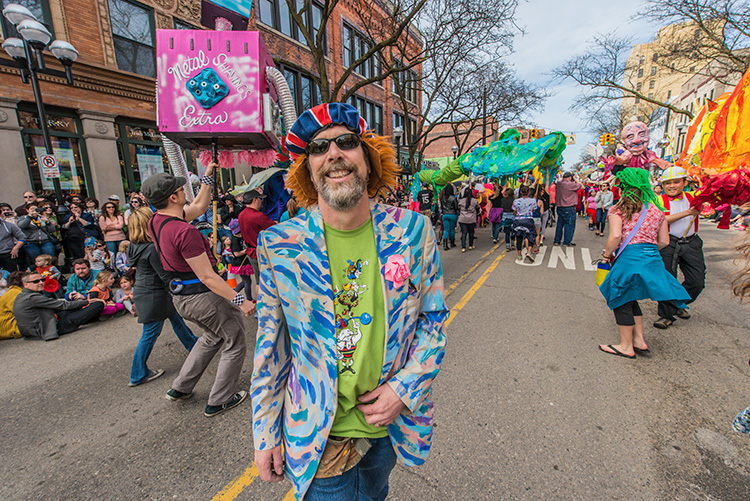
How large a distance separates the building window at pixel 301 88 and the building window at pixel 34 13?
774cm

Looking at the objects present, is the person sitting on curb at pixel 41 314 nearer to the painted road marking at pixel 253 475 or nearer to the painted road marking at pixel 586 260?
the painted road marking at pixel 253 475

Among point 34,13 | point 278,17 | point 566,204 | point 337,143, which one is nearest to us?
point 337,143

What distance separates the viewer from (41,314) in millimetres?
4527

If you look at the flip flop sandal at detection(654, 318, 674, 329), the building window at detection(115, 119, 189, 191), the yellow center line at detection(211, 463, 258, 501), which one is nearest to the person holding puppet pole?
the flip flop sandal at detection(654, 318, 674, 329)

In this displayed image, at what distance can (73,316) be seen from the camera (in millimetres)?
4785

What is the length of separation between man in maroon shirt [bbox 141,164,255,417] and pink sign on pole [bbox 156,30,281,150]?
1.96 feet

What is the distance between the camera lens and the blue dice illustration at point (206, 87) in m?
2.86

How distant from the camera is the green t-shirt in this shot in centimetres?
127

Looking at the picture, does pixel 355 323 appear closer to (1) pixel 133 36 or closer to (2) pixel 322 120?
(2) pixel 322 120

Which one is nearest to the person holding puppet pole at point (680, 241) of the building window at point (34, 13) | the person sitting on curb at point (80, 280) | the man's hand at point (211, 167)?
the man's hand at point (211, 167)

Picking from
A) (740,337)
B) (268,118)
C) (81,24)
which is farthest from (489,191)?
(81,24)

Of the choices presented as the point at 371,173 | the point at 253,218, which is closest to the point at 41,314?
the point at 253,218

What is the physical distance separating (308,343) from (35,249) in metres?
8.81

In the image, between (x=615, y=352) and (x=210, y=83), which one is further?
(x=615, y=352)
